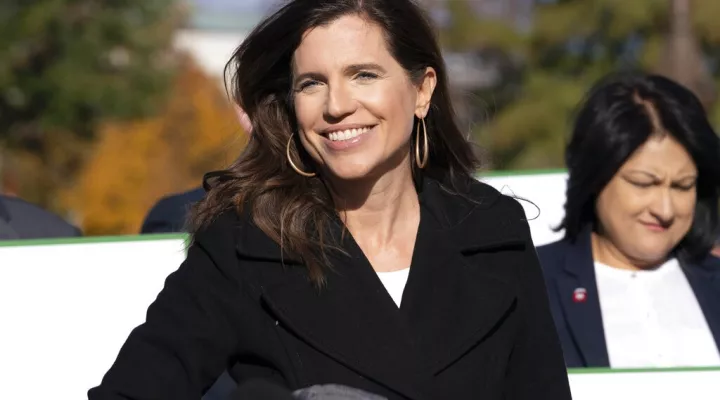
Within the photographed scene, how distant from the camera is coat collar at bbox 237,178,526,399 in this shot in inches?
118

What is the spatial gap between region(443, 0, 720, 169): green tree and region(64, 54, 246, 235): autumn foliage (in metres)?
A: 4.83

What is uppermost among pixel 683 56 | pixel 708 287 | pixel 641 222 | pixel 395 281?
pixel 395 281

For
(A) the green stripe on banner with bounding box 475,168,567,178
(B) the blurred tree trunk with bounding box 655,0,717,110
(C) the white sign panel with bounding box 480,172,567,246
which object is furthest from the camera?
(B) the blurred tree trunk with bounding box 655,0,717,110

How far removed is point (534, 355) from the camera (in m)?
3.15

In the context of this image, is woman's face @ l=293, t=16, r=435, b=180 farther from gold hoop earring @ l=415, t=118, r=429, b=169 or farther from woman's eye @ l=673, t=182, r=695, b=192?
woman's eye @ l=673, t=182, r=695, b=192

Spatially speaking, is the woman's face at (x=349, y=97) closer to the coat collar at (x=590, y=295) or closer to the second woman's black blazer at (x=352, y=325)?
the second woman's black blazer at (x=352, y=325)

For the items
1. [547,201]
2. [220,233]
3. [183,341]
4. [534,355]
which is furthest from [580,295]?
[183,341]

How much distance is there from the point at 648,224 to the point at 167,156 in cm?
1932

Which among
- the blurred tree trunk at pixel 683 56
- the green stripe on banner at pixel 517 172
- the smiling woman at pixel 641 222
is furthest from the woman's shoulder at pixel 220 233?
the blurred tree trunk at pixel 683 56

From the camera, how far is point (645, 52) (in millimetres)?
20109

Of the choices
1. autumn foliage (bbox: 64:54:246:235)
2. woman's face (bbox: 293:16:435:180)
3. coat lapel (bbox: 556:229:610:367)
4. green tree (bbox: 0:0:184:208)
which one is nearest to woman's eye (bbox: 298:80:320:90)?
woman's face (bbox: 293:16:435:180)

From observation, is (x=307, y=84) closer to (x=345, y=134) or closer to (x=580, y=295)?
(x=345, y=134)

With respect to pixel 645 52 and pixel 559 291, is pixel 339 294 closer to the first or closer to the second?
pixel 559 291

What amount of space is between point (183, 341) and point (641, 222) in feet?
7.63
